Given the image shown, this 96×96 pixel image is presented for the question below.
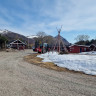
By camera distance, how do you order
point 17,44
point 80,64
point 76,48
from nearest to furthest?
1. point 80,64
2. point 76,48
3. point 17,44

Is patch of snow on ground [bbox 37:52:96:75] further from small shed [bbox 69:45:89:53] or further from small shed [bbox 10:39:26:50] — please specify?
small shed [bbox 10:39:26:50]

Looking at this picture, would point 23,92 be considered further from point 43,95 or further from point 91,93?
point 91,93

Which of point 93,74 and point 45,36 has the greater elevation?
point 45,36

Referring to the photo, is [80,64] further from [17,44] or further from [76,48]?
[17,44]

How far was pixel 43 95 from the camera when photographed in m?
2.99

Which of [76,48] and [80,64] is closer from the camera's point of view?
[80,64]

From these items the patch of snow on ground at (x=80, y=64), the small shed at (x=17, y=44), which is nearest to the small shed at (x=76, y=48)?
the small shed at (x=17, y=44)

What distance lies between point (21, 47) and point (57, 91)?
36.1 m

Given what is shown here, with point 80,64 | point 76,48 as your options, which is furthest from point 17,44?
point 80,64

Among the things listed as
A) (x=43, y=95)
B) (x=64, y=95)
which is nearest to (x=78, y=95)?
(x=64, y=95)

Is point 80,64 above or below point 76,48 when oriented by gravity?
below

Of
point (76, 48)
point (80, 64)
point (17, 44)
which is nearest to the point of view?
point (80, 64)

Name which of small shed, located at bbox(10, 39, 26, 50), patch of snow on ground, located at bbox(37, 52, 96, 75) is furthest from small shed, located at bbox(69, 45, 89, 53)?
patch of snow on ground, located at bbox(37, 52, 96, 75)

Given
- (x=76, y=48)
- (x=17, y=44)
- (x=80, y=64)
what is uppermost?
(x=17, y=44)
